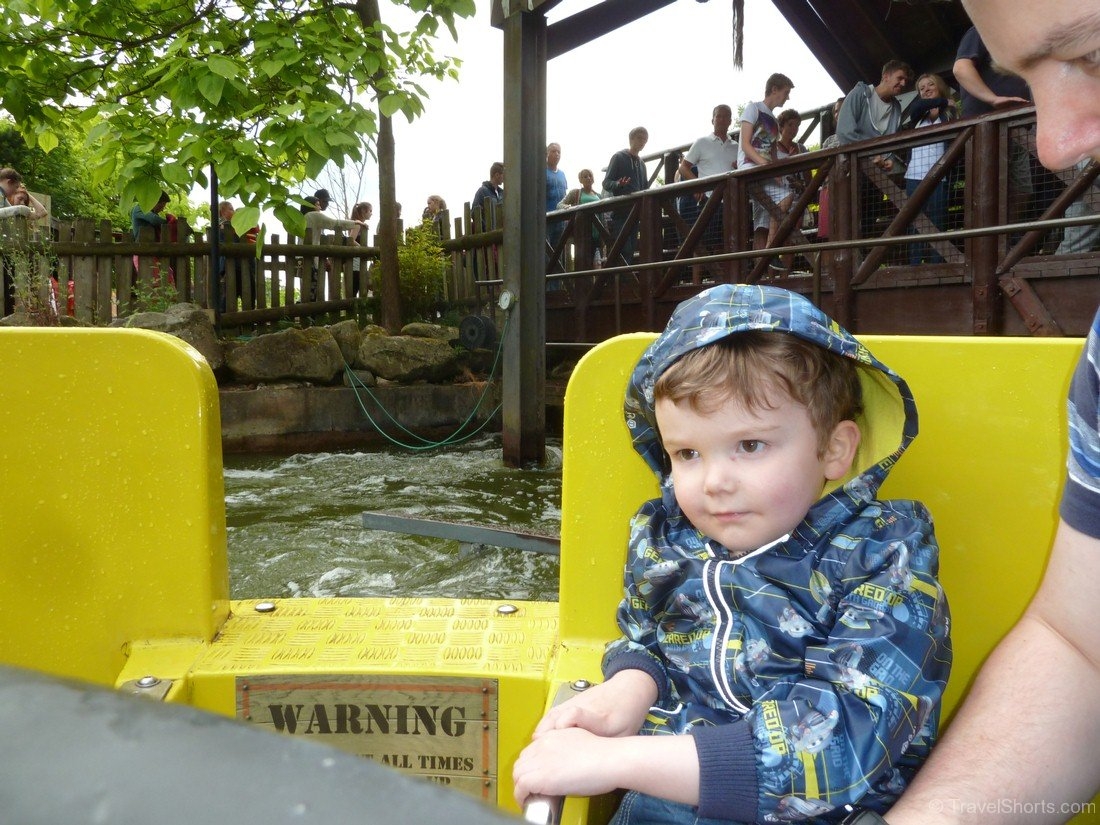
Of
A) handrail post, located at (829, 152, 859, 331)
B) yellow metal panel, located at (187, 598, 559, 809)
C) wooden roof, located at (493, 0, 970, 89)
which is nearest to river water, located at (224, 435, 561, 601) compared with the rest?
yellow metal panel, located at (187, 598, 559, 809)

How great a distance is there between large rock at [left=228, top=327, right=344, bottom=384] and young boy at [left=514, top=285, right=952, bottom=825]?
21.2 ft

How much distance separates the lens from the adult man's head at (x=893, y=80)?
5.61m

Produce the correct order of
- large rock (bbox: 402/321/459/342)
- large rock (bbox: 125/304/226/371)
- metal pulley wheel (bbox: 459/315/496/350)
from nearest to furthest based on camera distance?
large rock (bbox: 125/304/226/371), metal pulley wheel (bbox: 459/315/496/350), large rock (bbox: 402/321/459/342)

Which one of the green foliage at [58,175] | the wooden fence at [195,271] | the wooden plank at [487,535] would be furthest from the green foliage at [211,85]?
the green foliage at [58,175]

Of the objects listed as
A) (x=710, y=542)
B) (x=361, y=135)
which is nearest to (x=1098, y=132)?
(x=710, y=542)

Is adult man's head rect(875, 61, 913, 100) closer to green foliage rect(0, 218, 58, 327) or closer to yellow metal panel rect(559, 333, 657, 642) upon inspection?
yellow metal panel rect(559, 333, 657, 642)

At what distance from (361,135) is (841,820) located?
3.35 m

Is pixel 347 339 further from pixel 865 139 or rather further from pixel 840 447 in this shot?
pixel 840 447

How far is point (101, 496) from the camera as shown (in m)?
1.50

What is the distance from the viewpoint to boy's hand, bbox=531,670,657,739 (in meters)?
1.10

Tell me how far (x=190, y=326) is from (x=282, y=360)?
823 mm

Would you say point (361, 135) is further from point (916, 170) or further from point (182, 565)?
point (916, 170)

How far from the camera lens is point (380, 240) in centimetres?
864

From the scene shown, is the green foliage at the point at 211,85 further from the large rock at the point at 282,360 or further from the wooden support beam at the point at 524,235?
the large rock at the point at 282,360
